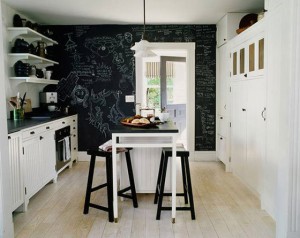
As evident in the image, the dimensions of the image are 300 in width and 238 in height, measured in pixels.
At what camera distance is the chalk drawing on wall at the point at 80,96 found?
5.60 metres

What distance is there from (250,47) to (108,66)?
264 centimetres

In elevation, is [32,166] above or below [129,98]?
below

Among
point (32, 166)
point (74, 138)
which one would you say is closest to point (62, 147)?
point (74, 138)

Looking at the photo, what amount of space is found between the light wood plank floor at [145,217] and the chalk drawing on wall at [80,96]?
73.3 inches

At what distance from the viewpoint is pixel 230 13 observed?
4750 mm

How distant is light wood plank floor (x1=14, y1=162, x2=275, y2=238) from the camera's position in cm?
279

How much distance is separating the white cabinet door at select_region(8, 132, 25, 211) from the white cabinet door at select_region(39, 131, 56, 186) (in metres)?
0.63

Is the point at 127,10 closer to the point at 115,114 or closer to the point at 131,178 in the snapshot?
the point at 115,114

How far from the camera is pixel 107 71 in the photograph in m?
5.57

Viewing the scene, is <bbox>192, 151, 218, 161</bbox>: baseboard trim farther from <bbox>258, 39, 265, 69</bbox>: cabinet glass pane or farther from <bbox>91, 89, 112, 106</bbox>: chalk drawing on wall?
<bbox>258, 39, 265, 69</bbox>: cabinet glass pane

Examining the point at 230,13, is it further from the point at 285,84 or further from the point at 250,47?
the point at 285,84

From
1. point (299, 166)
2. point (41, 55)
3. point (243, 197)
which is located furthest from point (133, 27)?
point (299, 166)

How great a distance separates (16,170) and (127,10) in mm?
2788

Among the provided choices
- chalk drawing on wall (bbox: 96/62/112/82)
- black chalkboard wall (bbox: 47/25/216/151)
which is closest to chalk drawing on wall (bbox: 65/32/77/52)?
black chalkboard wall (bbox: 47/25/216/151)
